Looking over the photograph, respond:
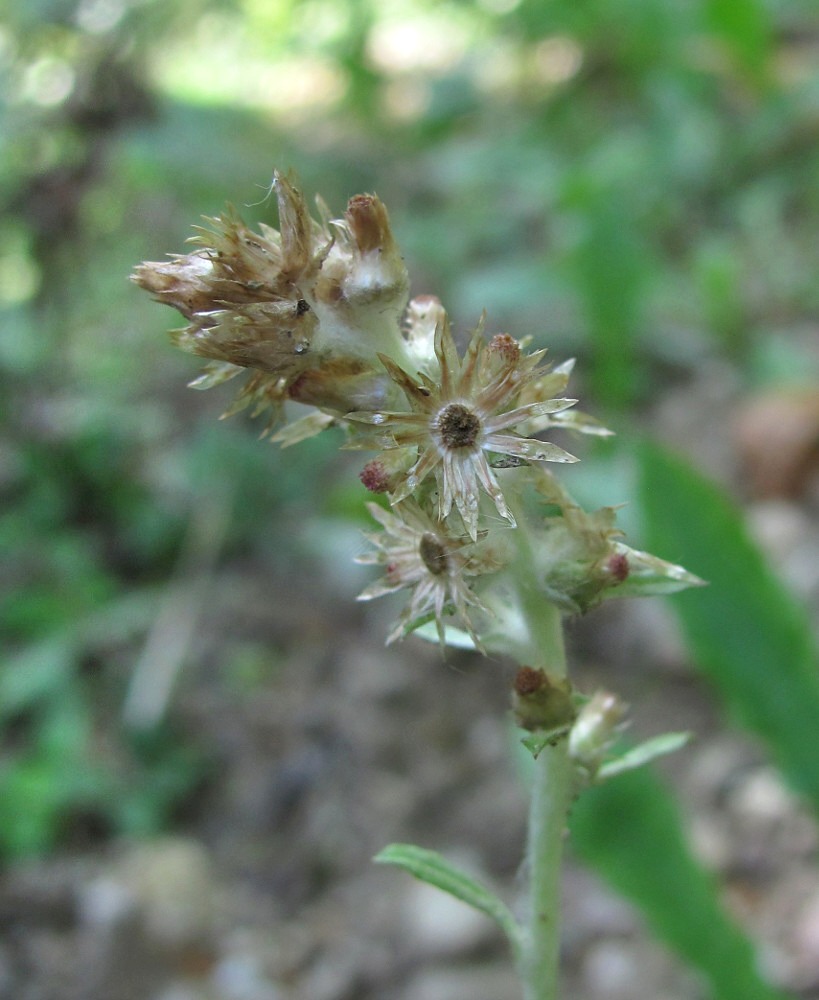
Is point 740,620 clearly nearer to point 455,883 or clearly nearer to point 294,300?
point 455,883

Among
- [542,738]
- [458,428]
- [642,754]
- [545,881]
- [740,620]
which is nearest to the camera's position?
[458,428]

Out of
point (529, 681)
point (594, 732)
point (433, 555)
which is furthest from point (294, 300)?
point (594, 732)

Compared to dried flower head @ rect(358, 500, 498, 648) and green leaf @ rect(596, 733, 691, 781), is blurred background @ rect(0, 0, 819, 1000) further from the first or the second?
green leaf @ rect(596, 733, 691, 781)

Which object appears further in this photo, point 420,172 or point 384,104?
point 384,104

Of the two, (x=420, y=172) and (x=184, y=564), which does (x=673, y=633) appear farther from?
(x=420, y=172)

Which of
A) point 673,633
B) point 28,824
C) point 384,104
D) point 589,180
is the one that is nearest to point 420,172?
point 384,104

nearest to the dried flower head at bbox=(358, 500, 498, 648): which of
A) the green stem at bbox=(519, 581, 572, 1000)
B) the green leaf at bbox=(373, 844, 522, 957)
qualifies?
the green stem at bbox=(519, 581, 572, 1000)
